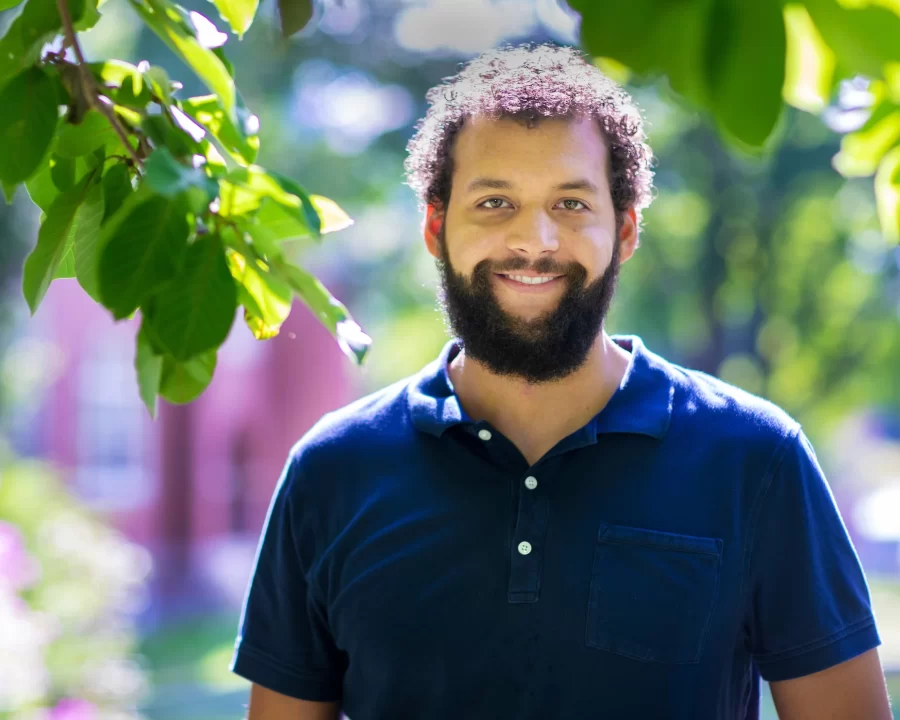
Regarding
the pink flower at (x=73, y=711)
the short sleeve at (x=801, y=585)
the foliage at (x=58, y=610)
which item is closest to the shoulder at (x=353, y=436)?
the short sleeve at (x=801, y=585)

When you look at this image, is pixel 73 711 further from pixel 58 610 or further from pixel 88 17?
pixel 88 17

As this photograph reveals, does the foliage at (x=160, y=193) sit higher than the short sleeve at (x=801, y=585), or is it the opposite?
the foliage at (x=160, y=193)

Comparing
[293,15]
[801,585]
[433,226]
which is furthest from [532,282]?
[293,15]

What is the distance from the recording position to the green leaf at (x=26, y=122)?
1229 millimetres

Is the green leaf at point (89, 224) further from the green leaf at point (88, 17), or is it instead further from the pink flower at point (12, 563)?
the pink flower at point (12, 563)

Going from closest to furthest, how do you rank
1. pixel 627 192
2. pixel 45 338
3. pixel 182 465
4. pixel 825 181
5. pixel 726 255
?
pixel 627 192 → pixel 825 181 → pixel 726 255 → pixel 45 338 → pixel 182 465

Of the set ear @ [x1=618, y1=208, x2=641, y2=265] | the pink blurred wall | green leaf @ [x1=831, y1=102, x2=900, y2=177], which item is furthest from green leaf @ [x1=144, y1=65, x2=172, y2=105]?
the pink blurred wall

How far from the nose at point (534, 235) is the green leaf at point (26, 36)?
1.04 meters

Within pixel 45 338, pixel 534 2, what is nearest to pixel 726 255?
pixel 45 338

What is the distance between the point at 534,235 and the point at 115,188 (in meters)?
0.98

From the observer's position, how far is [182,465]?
19297 mm

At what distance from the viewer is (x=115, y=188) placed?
1264mm

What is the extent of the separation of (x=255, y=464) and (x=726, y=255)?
29.9 feet

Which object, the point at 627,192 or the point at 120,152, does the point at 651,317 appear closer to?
the point at 627,192
